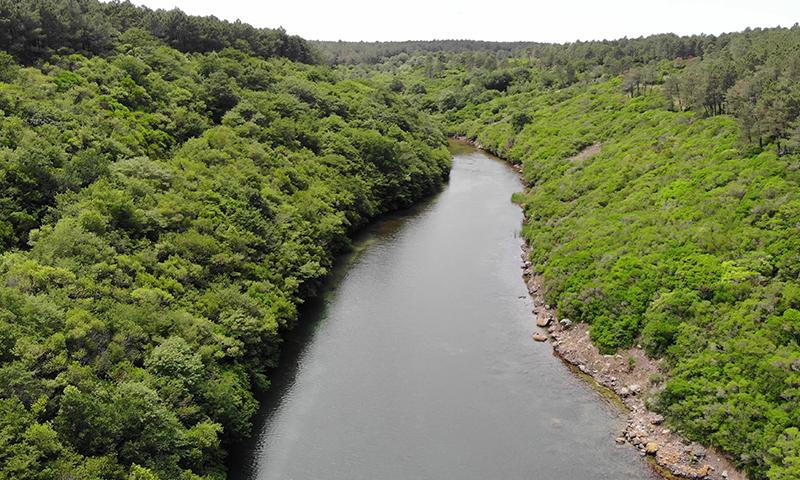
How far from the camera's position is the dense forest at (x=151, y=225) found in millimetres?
33531

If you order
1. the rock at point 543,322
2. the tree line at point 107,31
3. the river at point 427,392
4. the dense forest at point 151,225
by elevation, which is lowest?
the river at point 427,392

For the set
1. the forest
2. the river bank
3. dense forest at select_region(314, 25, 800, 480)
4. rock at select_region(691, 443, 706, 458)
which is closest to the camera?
the forest

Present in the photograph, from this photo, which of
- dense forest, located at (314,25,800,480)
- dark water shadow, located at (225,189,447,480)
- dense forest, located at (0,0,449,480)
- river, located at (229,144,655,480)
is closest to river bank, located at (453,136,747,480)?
dense forest, located at (314,25,800,480)

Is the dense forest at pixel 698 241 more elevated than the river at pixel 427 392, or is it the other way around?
the dense forest at pixel 698 241

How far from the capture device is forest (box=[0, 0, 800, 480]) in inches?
1400

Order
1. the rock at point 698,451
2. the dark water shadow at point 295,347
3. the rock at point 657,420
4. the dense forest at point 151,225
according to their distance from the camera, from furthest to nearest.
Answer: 1. the rock at point 657,420
2. the dark water shadow at point 295,347
3. the rock at point 698,451
4. the dense forest at point 151,225

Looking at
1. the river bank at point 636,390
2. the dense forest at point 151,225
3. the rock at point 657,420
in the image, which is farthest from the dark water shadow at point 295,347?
the rock at point 657,420

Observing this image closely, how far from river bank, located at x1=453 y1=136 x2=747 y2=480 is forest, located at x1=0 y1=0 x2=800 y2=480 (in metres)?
1.02

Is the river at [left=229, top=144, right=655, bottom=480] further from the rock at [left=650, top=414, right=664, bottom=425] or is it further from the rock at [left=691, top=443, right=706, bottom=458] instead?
the rock at [left=691, top=443, right=706, bottom=458]

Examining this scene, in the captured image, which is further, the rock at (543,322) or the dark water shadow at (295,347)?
the rock at (543,322)

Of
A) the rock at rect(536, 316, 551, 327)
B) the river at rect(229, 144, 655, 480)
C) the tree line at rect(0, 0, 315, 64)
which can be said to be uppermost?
the tree line at rect(0, 0, 315, 64)

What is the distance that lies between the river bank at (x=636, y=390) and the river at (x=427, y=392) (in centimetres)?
116

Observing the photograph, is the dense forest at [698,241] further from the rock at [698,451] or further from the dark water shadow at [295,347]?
the dark water shadow at [295,347]

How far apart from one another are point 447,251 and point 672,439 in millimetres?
39752
